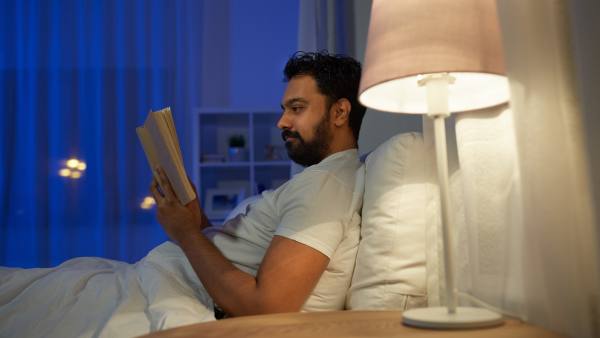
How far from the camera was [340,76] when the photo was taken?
1671 millimetres

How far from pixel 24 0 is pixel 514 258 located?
372cm

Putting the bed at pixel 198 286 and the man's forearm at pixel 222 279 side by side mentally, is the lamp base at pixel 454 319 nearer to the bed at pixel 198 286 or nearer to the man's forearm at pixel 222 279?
the bed at pixel 198 286

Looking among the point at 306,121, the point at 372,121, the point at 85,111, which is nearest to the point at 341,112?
the point at 306,121

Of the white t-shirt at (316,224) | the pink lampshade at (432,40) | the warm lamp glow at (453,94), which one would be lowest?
the white t-shirt at (316,224)

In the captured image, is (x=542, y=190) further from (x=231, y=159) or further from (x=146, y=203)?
(x=146, y=203)

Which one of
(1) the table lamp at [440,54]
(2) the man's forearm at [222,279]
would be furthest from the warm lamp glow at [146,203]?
(1) the table lamp at [440,54]

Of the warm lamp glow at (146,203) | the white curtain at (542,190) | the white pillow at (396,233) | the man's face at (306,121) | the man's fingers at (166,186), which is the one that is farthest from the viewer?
the warm lamp glow at (146,203)

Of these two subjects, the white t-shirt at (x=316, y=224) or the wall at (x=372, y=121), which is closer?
the white t-shirt at (x=316, y=224)

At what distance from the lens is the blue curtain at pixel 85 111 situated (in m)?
3.61

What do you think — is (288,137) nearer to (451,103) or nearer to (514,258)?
(451,103)

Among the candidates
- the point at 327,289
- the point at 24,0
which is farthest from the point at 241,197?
the point at 327,289

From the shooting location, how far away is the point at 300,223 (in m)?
1.25

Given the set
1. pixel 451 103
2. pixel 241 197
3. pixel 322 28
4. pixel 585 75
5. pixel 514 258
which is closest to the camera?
pixel 585 75

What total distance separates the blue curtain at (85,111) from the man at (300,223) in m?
2.18
